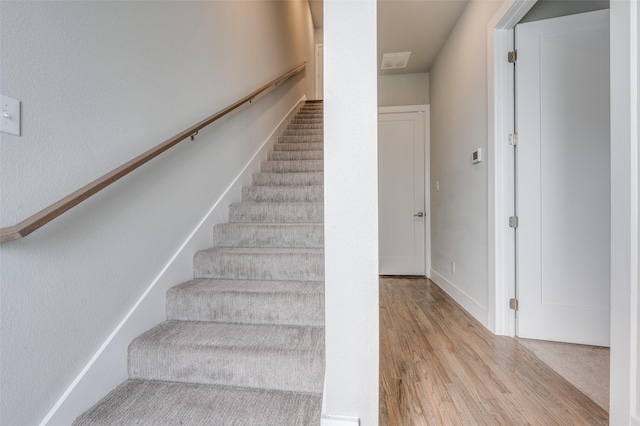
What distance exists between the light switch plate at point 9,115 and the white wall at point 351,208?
3.34ft

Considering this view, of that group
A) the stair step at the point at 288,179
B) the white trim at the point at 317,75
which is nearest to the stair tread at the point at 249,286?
the stair step at the point at 288,179

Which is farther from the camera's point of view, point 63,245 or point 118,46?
point 118,46

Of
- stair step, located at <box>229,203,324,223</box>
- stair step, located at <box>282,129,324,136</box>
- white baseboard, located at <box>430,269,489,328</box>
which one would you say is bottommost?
white baseboard, located at <box>430,269,489,328</box>

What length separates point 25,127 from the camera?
971 millimetres

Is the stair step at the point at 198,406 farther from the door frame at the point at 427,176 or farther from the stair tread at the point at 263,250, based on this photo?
the door frame at the point at 427,176

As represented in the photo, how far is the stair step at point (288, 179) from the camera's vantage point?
2.67 metres

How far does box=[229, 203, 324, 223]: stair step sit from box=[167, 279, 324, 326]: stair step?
0.73 metres

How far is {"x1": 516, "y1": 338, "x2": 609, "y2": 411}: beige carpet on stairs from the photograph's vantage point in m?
1.49

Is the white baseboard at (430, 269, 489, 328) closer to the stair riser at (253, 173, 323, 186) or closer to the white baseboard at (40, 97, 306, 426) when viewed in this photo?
the stair riser at (253, 173, 323, 186)

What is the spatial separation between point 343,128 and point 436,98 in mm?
3093

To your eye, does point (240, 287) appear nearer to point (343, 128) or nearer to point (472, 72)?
point (343, 128)

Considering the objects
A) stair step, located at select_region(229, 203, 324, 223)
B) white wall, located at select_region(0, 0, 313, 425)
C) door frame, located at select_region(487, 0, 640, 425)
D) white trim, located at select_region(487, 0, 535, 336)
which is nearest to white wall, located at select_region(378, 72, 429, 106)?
white trim, located at select_region(487, 0, 535, 336)

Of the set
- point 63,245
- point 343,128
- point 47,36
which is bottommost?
point 63,245

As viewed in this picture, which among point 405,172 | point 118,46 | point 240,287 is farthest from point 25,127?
point 405,172
